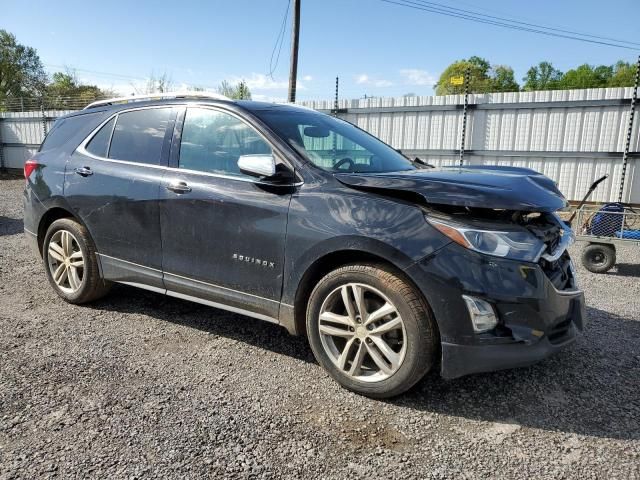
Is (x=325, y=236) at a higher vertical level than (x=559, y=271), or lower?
higher

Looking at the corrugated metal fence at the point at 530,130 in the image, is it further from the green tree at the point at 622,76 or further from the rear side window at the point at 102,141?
the green tree at the point at 622,76

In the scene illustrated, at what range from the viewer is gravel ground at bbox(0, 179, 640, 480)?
7.18ft

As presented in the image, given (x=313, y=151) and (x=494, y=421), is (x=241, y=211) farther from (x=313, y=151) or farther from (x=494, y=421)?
(x=494, y=421)

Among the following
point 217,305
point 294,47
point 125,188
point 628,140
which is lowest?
point 217,305

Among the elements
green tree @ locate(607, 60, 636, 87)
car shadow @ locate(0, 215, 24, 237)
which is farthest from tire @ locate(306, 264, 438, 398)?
green tree @ locate(607, 60, 636, 87)

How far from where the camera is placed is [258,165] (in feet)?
9.58

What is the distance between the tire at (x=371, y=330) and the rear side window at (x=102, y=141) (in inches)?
92.8

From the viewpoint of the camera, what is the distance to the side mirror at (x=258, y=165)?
290 cm

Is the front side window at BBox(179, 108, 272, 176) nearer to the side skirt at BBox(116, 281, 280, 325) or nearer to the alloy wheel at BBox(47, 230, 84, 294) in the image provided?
the side skirt at BBox(116, 281, 280, 325)

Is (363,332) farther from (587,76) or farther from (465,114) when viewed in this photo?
(587,76)

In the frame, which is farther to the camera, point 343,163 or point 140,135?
point 140,135

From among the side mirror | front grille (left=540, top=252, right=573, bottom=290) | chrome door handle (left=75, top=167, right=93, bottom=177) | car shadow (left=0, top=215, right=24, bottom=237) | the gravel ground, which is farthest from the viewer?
car shadow (left=0, top=215, right=24, bottom=237)

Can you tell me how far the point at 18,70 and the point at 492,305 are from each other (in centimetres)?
6909

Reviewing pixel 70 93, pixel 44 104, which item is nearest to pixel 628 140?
pixel 44 104
